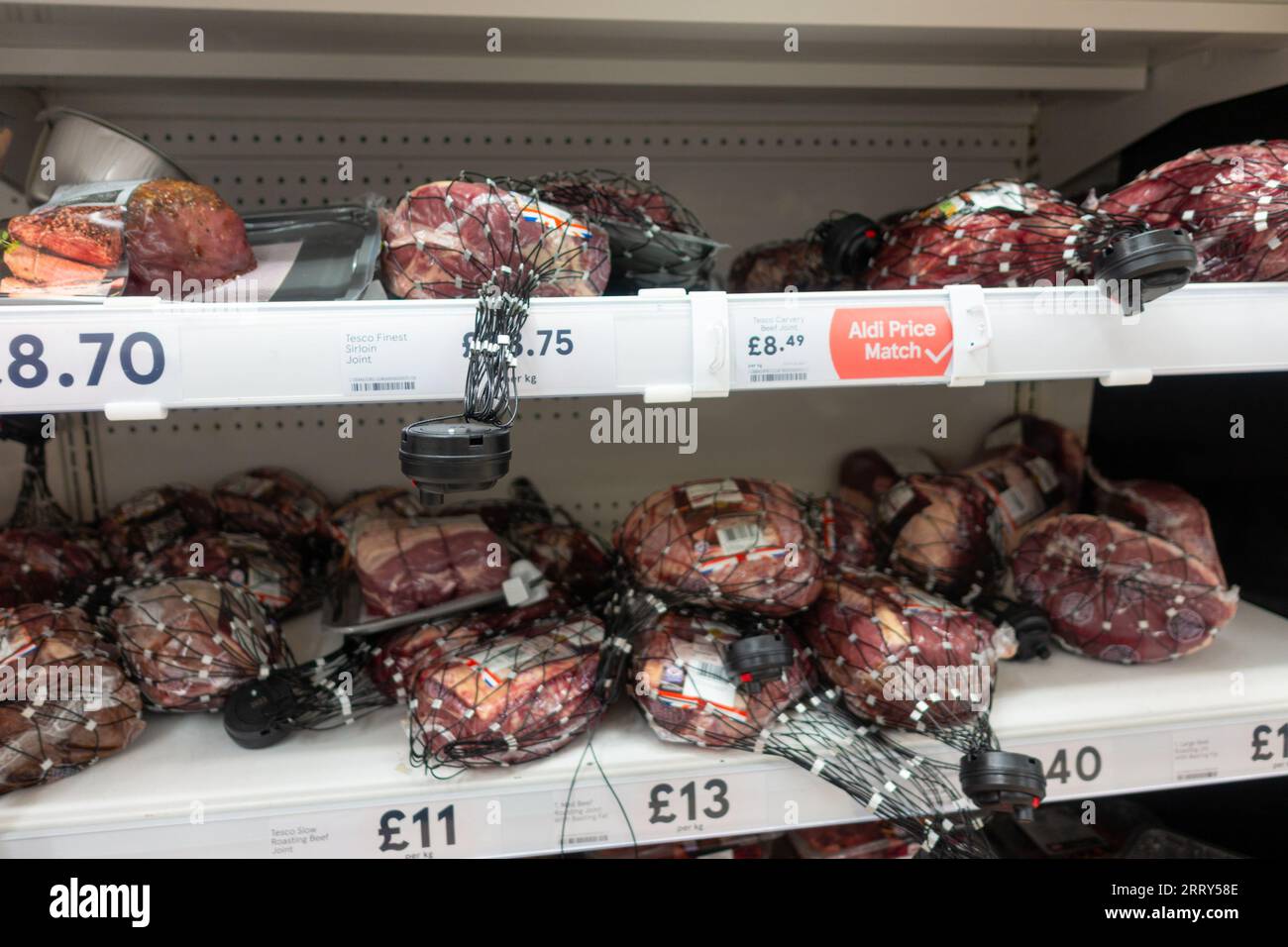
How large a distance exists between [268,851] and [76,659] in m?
0.34

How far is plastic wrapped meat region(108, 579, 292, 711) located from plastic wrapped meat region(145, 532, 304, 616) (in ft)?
0.32

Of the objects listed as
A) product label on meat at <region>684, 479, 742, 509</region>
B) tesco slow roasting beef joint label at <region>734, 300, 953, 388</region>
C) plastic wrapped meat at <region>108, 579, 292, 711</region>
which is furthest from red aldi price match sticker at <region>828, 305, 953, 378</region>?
plastic wrapped meat at <region>108, 579, 292, 711</region>

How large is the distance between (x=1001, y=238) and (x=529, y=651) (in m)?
0.79

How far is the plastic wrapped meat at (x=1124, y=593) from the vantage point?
43.6 inches

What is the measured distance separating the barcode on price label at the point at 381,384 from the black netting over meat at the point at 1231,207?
92 centimetres

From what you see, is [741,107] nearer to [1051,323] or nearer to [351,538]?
[1051,323]

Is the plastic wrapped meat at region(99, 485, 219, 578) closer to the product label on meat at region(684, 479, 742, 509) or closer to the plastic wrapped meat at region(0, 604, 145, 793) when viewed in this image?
the plastic wrapped meat at region(0, 604, 145, 793)

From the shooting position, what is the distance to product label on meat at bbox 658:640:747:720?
0.95 m

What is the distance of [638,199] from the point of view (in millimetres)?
1089

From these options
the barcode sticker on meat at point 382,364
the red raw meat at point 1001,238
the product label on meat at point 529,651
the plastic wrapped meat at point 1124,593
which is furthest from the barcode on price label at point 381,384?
the plastic wrapped meat at point 1124,593

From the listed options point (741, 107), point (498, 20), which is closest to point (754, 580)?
point (498, 20)

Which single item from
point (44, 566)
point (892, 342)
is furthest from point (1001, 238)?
point (44, 566)

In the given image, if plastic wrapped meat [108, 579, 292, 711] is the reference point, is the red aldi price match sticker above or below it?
above
